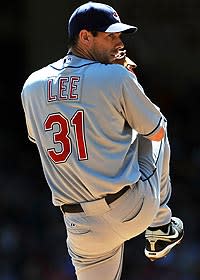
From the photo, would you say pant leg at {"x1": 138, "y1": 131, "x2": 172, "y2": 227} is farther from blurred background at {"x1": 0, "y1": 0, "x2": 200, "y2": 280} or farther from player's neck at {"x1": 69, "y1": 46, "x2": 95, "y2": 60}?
blurred background at {"x1": 0, "y1": 0, "x2": 200, "y2": 280}

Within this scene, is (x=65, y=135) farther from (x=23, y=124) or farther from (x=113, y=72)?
(x=23, y=124)

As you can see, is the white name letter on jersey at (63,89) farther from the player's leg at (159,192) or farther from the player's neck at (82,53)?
the player's leg at (159,192)

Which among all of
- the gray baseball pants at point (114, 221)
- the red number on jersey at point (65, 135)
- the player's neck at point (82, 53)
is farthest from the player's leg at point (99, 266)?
the player's neck at point (82, 53)

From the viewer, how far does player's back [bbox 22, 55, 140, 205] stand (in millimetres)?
2838

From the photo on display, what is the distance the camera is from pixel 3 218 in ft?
23.8

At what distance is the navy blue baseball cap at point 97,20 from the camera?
9.41ft

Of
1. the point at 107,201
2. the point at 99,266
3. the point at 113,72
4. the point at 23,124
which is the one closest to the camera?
the point at 113,72

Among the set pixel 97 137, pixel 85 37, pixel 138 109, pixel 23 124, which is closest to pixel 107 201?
pixel 97 137

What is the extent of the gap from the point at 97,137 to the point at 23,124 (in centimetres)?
555

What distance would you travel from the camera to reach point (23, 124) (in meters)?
8.37

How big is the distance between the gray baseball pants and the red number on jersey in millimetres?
181

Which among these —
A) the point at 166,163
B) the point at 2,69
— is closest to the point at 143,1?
the point at 2,69

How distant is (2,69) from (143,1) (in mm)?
1719

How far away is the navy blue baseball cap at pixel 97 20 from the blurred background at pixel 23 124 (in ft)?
12.5
